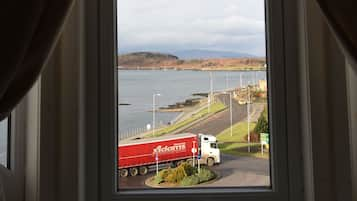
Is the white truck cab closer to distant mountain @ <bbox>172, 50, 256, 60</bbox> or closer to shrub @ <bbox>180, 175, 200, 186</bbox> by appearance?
shrub @ <bbox>180, 175, 200, 186</bbox>

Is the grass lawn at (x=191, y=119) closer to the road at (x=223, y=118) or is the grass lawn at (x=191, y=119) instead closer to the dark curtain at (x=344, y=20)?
the road at (x=223, y=118)

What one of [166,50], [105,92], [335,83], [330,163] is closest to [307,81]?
[335,83]

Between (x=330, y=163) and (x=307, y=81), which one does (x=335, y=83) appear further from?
(x=330, y=163)

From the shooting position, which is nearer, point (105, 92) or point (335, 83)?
point (335, 83)

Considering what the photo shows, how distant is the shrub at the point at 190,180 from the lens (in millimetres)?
1476

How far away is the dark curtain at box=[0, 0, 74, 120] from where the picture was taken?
1036 mm

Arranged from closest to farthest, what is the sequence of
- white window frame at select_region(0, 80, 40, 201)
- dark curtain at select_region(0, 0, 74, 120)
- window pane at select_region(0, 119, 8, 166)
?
1. dark curtain at select_region(0, 0, 74, 120)
2. white window frame at select_region(0, 80, 40, 201)
3. window pane at select_region(0, 119, 8, 166)

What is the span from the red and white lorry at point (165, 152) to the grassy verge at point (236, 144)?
26 mm

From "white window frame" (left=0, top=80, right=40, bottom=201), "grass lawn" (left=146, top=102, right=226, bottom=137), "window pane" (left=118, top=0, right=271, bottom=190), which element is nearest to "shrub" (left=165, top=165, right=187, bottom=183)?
"window pane" (left=118, top=0, right=271, bottom=190)

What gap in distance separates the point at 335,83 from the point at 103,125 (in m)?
0.74

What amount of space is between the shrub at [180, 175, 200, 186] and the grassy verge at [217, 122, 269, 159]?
0.42 feet

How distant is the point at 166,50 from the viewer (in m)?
1.53

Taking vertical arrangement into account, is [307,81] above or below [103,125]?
above

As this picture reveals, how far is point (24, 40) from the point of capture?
1050 mm
